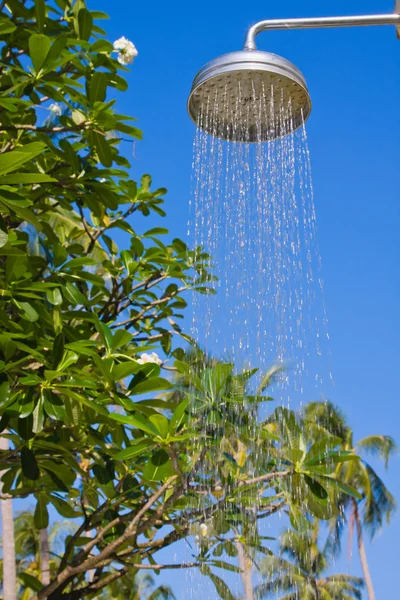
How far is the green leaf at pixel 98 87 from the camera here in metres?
3.16

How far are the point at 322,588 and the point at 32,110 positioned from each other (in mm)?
19003

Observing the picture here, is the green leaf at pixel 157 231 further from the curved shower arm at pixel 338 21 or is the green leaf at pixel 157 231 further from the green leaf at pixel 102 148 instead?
the curved shower arm at pixel 338 21

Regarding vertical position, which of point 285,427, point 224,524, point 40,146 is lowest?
point 224,524

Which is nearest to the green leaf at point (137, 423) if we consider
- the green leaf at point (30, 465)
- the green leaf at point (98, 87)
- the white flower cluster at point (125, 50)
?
the green leaf at point (30, 465)

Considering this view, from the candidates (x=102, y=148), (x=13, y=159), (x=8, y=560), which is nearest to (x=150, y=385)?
(x=13, y=159)

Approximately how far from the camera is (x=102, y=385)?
2.81 meters

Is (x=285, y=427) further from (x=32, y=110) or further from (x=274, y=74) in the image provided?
(x=32, y=110)

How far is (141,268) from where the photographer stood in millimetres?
4059

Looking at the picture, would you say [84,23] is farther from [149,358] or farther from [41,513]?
[41,513]

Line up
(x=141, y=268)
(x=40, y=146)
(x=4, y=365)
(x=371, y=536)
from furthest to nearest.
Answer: (x=371, y=536)
(x=141, y=268)
(x=4, y=365)
(x=40, y=146)

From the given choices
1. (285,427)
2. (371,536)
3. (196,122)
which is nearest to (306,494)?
(285,427)

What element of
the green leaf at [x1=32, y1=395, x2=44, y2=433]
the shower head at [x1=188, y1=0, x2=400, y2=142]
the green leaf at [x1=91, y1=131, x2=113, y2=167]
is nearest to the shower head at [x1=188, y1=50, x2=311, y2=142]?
the shower head at [x1=188, y1=0, x2=400, y2=142]

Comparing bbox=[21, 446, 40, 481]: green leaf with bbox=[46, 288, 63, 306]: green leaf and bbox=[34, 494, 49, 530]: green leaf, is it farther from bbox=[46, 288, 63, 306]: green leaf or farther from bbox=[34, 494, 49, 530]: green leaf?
bbox=[34, 494, 49, 530]: green leaf

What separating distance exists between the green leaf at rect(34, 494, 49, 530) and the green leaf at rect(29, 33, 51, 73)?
1.94m
